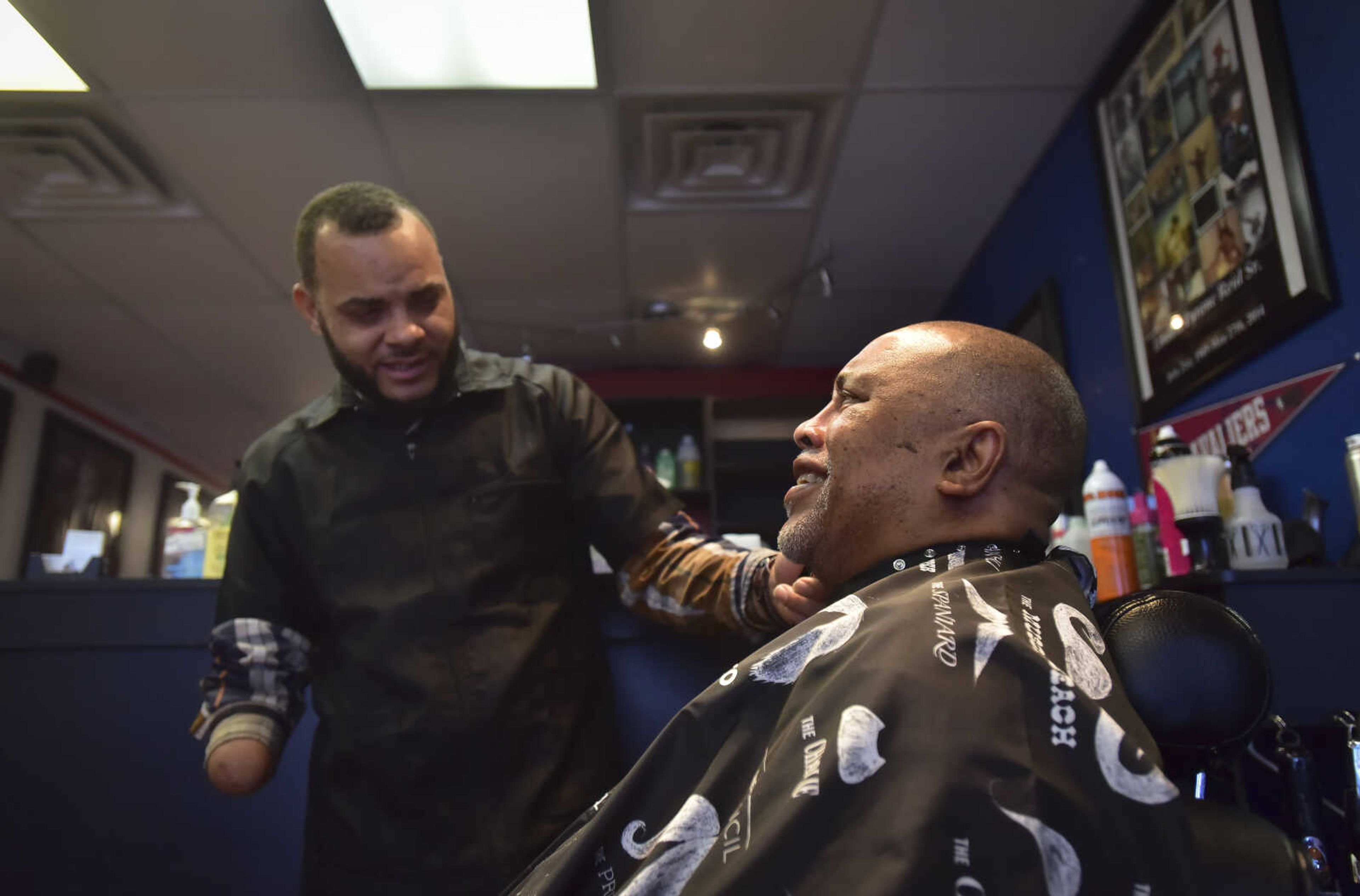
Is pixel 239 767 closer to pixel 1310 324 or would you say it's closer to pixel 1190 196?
pixel 1310 324

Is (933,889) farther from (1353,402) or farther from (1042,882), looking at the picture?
(1353,402)

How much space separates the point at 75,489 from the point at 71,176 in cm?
280

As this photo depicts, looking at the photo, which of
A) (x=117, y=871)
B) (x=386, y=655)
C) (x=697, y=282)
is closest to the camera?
(x=386, y=655)

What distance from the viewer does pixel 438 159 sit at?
3.12 m

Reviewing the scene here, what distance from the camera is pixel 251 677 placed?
56.2 inches

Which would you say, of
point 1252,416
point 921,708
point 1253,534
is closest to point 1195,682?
point 921,708

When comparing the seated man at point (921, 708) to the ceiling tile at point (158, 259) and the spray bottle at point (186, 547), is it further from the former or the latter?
the ceiling tile at point (158, 259)

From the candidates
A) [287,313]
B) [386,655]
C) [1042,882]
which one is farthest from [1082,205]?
[287,313]

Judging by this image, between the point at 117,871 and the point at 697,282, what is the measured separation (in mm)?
3015

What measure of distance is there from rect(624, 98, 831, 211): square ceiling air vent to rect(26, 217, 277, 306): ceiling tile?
167cm

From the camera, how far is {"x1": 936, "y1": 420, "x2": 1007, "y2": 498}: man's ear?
104 centimetres

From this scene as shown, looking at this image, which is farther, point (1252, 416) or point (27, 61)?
point (27, 61)

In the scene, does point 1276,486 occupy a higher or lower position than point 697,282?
lower

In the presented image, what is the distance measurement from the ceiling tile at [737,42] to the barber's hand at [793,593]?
5.72 feet
